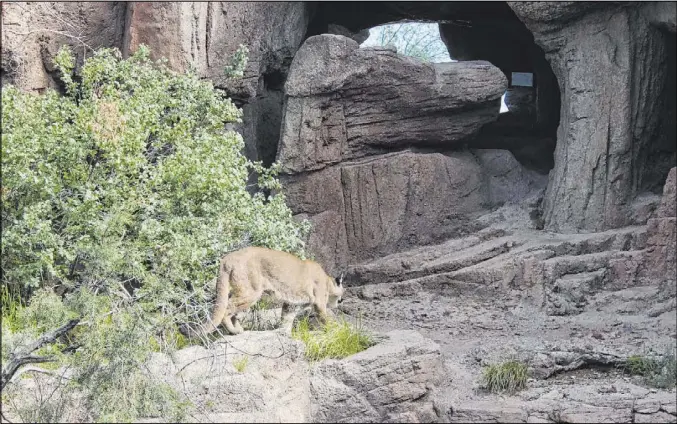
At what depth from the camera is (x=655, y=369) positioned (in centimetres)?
1197

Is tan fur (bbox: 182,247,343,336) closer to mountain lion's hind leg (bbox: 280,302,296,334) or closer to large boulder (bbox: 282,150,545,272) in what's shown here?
mountain lion's hind leg (bbox: 280,302,296,334)

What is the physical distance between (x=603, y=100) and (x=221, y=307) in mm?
6969

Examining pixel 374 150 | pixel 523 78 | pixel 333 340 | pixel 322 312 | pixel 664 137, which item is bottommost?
pixel 333 340

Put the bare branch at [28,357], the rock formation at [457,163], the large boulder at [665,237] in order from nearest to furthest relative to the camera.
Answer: the bare branch at [28,357]
the large boulder at [665,237]
the rock formation at [457,163]

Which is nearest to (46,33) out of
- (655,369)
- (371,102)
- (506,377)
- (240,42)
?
(240,42)

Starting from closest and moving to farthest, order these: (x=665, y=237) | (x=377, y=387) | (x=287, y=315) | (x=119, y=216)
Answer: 1. (x=377, y=387)
2. (x=119, y=216)
3. (x=287, y=315)
4. (x=665, y=237)

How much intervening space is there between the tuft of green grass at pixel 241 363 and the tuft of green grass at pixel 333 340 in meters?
1.12

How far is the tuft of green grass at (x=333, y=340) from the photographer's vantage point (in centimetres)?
1192

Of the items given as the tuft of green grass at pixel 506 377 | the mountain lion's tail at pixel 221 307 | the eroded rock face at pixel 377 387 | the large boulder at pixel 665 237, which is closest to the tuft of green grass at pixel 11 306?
the mountain lion's tail at pixel 221 307

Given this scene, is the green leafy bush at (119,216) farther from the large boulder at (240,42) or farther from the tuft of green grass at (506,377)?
the tuft of green grass at (506,377)

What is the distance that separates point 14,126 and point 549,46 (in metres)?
7.91

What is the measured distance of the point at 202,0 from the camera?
16.4m

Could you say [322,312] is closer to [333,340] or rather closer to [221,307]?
[333,340]

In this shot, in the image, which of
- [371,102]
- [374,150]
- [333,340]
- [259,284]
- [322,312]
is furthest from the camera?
[374,150]
